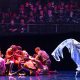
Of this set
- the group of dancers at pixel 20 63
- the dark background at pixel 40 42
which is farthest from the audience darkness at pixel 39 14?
the group of dancers at pixel 20 63

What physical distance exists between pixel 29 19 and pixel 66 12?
1.60 metres

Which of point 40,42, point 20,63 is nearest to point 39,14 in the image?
point 40,42

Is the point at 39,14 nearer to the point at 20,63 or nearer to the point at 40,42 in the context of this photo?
the point at 40,42

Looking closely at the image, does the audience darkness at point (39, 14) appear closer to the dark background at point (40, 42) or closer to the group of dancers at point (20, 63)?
the dark background at point (40, 42)

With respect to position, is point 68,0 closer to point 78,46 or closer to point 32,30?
point 32,30

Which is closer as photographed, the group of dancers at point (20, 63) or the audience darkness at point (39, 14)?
the group of dancers at point (20, 63)

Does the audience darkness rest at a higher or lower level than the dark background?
higher

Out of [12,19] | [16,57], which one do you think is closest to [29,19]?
[12,19]

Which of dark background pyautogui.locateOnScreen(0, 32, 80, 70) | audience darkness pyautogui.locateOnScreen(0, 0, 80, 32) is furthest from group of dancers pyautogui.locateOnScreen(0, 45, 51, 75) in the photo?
audience darkness pyautogui.locateOnScreen(0, 0, 80, 32)

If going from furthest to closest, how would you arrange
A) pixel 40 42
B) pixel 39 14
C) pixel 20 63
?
pixel 39 14 < pixel 40 42 < pixel 20 63

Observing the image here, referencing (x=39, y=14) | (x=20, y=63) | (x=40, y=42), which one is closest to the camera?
(x=20, y=63)

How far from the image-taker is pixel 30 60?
41.5 ft

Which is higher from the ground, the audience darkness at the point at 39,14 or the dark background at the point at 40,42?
the audience darkness at the point at 39,14

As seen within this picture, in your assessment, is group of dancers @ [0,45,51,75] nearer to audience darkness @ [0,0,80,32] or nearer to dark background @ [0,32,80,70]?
dark background @ [0,32,80,70]
